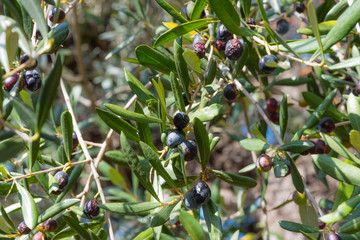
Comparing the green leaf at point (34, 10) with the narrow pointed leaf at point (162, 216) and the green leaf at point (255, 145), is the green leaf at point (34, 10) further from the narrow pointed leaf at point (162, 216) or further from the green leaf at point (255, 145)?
the green leaf at point (255, 145)

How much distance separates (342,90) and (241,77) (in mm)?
430

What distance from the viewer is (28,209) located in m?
0.98

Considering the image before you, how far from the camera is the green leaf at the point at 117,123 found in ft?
3.28

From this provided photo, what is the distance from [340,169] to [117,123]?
21.8 inches

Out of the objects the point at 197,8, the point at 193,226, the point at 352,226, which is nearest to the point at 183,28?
the point at 197,8

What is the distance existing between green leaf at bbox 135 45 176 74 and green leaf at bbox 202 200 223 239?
1.24 feet

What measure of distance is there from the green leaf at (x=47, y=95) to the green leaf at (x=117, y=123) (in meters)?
0.33

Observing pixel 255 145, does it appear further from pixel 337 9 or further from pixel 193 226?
pixel 337 9

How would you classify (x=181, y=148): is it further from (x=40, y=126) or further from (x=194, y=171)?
(x=194, y=171)

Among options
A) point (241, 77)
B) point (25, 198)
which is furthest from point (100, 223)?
point (241, 77)

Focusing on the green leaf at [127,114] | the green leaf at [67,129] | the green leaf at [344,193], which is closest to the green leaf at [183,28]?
the green leaf at [127,114]

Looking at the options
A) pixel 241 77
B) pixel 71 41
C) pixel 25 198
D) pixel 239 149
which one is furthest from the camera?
pixel 71 41

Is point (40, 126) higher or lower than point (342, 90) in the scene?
higher

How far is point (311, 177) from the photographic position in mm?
2684
